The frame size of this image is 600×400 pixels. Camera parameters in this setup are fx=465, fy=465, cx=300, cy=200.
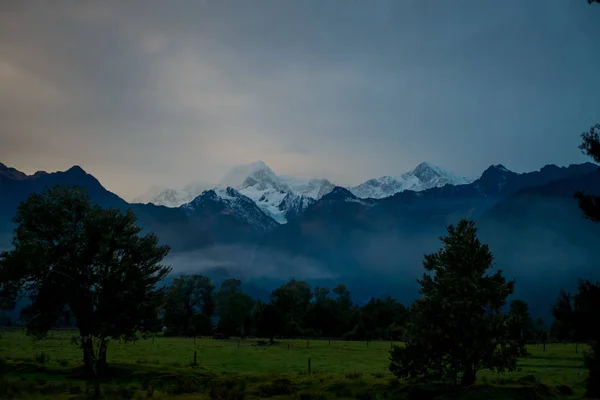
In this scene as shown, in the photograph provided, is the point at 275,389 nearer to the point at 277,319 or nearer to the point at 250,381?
the point at 250,381

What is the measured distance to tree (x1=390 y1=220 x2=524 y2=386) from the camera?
95.9ft

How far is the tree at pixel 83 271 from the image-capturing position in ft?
134

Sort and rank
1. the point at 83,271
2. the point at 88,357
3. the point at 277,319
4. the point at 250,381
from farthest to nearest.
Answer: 1. the point at 277,319
2. the point at 83,271
3. the point at 88,357
4. the point at 250,381

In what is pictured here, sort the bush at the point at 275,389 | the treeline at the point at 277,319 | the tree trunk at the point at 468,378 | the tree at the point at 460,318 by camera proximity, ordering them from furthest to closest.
A: the treeline at the point at 277,319 → the bush at the point at 275,389 → the tree trunk at the point at 468,378 → the tree at the point at 460,318

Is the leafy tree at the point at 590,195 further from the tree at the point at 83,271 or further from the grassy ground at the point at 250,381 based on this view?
the tree at the point at 83,271

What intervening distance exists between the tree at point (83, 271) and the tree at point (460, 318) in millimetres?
25401

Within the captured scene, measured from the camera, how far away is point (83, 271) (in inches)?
1667

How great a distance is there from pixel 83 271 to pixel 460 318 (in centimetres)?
3257

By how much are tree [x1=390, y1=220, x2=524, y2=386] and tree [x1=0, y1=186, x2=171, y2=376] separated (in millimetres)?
25401

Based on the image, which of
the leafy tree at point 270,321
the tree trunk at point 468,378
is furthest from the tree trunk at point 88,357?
the leafy tree at point 270,321

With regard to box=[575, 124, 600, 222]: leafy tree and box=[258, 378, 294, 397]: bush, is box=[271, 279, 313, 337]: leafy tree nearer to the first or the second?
box=[258, 378, 294, 397]: bush

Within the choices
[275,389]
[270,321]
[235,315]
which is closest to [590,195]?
[275,389]

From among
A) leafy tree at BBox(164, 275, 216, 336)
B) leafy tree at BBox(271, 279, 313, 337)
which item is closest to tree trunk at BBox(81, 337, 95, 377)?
leafy tree at BBox(271, 279, 313, 337)

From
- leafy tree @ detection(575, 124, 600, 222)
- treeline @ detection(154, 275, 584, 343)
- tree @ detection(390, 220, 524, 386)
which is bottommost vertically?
treeline @ detection(154, 275, 584, 343)
